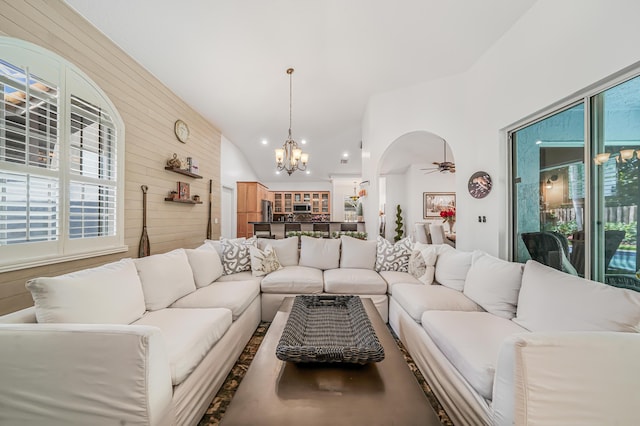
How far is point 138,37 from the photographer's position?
8.70ft

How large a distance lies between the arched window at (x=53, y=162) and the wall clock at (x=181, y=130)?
110 centimetres

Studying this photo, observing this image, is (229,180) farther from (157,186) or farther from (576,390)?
(576,390)

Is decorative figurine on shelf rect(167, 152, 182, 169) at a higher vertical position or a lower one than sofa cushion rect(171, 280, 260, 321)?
higher

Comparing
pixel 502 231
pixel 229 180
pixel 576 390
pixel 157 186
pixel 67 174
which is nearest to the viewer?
pixel 576 390

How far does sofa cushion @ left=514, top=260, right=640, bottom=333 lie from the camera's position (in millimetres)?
1164

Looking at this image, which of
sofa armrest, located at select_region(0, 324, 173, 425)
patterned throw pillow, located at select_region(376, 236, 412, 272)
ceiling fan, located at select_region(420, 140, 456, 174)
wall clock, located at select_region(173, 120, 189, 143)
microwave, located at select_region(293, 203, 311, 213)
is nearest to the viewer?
sofa armrest, located at select_region(0, 324, 173, 425)

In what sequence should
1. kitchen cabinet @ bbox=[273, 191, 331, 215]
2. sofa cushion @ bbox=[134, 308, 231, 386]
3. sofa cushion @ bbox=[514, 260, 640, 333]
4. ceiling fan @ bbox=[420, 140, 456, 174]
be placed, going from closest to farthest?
sofa cushion @ bbox=[514, 260, 640, 333] < sofa cushion @ bbox=[134, 308, 231, 386] < ceiling fan @ bbox=[420, 140, 456, 174] < kitchen cabinet @ bbox=[273, 191, 331, 215]

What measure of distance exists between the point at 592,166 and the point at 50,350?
3.73 meters

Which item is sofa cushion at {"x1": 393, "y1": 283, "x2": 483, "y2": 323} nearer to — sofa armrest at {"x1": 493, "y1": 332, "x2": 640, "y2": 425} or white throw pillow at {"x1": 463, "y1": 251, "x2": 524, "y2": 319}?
white throw pillow at {"x1": 463, "y1": 251, "x2": 524, "y2": 319}

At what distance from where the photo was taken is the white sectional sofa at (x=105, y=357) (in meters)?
1.03

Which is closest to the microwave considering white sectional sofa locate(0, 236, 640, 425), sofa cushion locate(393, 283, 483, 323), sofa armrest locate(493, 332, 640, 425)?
white sectional sofa locate(0, 236, 640, 425)

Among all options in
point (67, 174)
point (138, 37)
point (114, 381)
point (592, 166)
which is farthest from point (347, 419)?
point (138, 37)

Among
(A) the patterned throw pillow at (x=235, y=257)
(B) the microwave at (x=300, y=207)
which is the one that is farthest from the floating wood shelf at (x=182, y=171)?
(B) the microwave at (x=300, y=207)

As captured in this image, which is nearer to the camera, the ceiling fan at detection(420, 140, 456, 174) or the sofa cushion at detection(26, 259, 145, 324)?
the sofa cushion at detection(26, 259, 145, 324)
